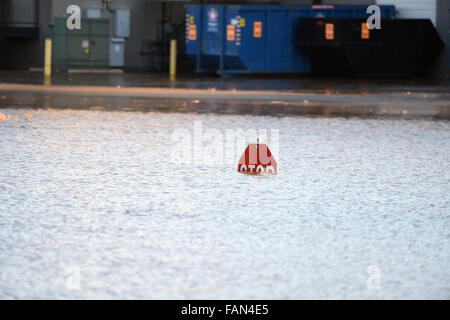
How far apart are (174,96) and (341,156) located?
33.0 ft

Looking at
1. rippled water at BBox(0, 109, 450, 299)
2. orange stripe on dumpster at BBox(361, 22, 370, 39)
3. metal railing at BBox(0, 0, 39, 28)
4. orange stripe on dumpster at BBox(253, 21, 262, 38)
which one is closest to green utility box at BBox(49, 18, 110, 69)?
metal railing at BBox(0, 0, 39, 28)

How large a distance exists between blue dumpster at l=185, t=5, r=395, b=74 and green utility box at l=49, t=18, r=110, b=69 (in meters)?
5.58

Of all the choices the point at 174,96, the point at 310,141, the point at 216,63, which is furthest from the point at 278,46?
the point at 310,141

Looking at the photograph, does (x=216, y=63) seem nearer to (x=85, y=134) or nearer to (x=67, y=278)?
(x=85, y=134)

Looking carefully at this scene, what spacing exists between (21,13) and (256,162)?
31.5 metres

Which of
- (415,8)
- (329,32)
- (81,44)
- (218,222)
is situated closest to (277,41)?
(329,32)

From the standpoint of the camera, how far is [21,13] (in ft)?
121

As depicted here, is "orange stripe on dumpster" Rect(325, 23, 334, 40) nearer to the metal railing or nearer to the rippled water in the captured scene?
the metal railing

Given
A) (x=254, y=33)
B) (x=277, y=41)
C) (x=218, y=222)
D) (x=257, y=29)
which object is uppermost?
(x=257, y=29)

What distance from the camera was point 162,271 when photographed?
391 centimetres

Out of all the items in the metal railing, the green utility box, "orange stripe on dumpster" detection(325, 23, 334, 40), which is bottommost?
the green utility box

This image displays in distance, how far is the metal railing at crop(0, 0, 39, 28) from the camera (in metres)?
36.3

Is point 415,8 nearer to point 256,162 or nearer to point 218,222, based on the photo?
point 256,162

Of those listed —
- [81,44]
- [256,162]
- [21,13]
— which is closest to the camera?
[256,162]
